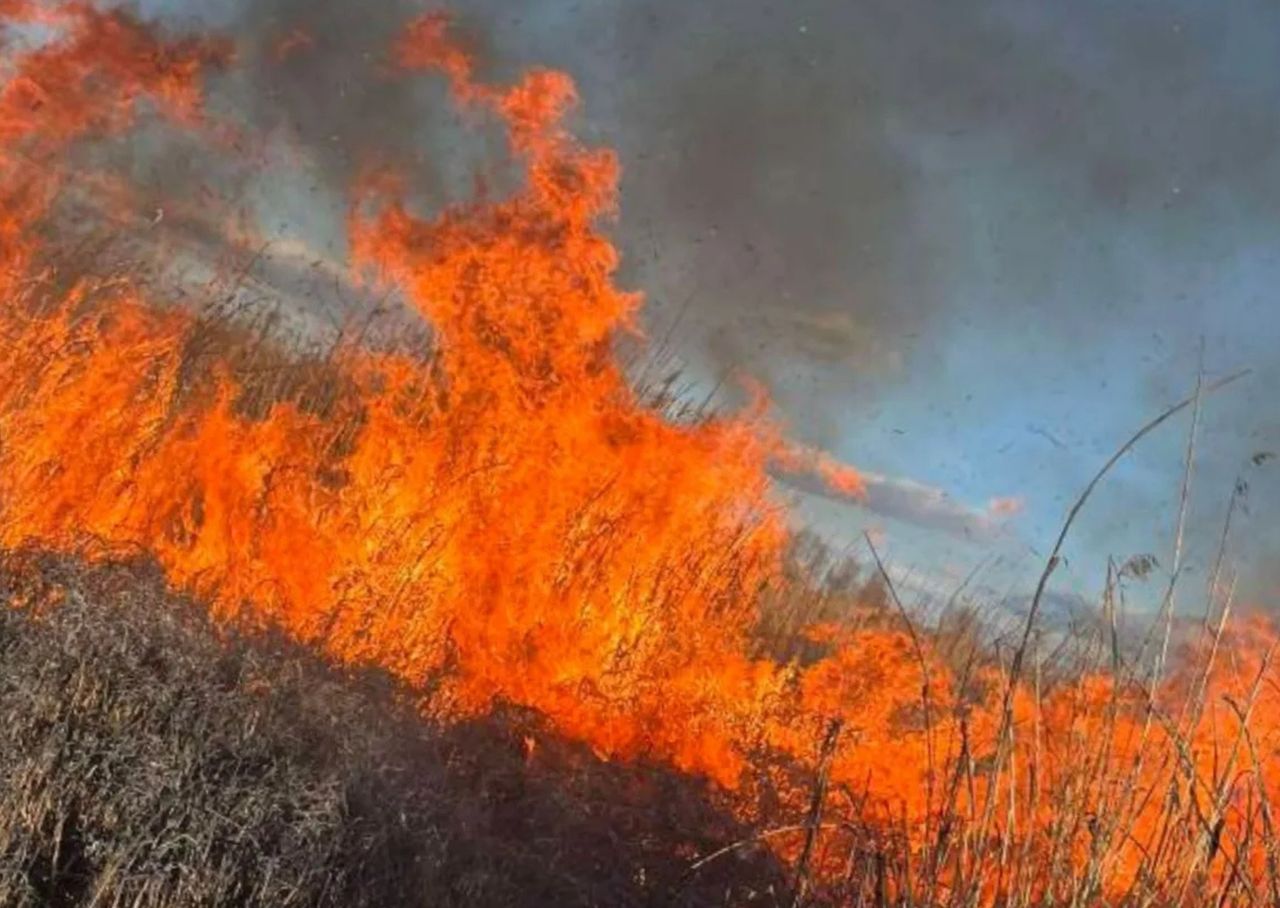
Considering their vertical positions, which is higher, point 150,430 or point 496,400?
point 496,400

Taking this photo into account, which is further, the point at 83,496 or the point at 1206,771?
the point at 83,496

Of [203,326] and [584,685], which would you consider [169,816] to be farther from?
[203,326]

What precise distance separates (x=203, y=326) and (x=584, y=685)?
4211 mm

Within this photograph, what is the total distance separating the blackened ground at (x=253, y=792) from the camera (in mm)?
3756

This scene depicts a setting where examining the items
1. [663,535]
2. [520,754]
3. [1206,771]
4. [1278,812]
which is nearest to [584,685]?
[520,754]

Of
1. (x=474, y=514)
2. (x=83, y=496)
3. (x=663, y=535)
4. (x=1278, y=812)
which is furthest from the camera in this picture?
(x=663, y=535)

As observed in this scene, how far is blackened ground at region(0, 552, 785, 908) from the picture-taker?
12.3 feet

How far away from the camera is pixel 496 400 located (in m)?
8.43

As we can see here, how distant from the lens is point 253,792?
13.3 feet

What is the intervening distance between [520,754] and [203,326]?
449 centimetres

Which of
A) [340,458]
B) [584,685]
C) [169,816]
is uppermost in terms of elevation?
[340,458]

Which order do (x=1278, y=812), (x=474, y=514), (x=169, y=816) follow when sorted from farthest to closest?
1. (x=474, y=514)
2. (x=169, y=816)
3. (x=1278, y=812)

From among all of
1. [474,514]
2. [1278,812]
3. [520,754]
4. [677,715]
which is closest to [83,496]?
[474,514]

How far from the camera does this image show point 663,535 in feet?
30.1
